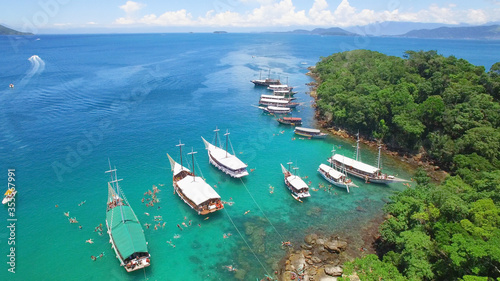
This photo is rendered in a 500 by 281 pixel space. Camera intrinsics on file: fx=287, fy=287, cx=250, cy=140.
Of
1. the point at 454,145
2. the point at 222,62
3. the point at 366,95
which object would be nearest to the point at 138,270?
the point at 454,145

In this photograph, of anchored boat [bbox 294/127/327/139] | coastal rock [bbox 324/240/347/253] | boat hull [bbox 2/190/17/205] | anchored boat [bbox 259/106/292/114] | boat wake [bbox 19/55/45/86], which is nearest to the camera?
coastal rock [bbox 324/240/347/253]

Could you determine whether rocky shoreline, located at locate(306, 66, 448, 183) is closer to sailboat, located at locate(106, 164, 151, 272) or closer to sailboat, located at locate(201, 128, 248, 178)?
sailboat, located at locate(201, 128, 248, 178)

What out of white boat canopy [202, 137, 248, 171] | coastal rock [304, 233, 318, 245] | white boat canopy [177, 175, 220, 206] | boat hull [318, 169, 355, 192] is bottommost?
coastal rock [304, 233, 318, 245]

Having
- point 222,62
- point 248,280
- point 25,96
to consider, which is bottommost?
point 248,280

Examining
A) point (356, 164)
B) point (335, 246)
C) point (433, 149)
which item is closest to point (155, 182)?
point (335, 246)

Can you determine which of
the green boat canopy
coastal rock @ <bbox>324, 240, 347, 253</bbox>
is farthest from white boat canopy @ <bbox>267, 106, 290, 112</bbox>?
the green boat canopy

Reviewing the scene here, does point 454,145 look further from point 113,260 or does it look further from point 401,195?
point 113,260

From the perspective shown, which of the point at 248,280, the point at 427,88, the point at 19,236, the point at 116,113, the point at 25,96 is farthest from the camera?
the point at 25,96
